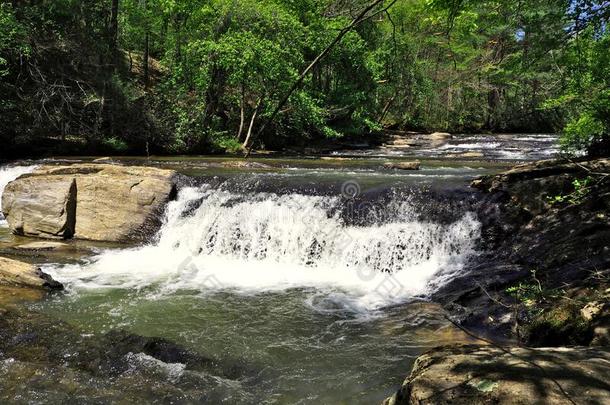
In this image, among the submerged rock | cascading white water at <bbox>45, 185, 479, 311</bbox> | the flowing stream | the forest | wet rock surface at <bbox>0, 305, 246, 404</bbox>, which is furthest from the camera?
the forest

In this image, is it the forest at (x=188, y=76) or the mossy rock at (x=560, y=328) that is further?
the forest at (x=188, y=76)

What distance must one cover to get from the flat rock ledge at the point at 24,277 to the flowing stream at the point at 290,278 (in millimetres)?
342

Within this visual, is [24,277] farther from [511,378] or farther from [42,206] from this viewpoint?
[511,378]


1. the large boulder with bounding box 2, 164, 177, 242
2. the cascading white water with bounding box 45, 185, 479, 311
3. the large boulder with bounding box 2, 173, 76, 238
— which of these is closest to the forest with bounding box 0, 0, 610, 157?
the cascading white water with bounding box 45, 185, 479, 311

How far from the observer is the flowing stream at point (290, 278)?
487cm

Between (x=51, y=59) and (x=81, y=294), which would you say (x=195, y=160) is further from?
(x=81, y=294)

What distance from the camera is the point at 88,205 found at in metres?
10.9

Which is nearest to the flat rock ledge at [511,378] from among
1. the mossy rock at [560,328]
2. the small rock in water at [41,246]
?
the mossy rock at [560,328]

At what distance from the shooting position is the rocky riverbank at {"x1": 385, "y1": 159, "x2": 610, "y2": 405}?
2.40m

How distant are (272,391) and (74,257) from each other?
6.43 m

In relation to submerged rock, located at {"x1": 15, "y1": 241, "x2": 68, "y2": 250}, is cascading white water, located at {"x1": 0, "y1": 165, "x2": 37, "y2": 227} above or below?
above

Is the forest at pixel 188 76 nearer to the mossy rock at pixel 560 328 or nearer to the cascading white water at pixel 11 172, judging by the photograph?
the cascading white water at pixel 11 172

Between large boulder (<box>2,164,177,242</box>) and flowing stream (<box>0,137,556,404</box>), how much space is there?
513mm

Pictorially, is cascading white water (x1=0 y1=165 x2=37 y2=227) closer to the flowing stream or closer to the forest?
the flowing stream
